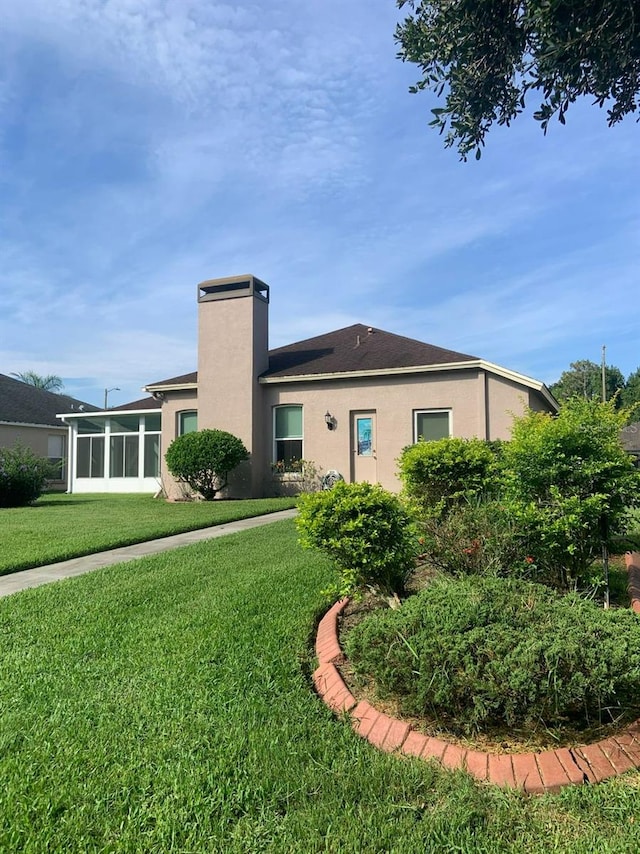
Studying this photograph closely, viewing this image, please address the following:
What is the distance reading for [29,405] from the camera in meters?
28.6

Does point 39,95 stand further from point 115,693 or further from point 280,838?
point 280,838

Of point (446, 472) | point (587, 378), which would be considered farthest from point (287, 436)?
point (587, 378)

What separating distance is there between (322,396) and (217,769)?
13658 mm

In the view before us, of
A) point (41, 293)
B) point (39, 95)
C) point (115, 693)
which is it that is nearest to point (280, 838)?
point (115, 693)

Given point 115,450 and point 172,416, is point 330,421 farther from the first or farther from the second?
point 115,450

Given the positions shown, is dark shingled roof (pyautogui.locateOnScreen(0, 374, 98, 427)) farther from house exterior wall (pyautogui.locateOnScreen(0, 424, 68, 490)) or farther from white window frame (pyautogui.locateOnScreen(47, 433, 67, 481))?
white window frame (pyautogui.locateOnScreen(47, 433, 67, 481))

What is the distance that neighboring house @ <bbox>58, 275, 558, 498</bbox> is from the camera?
14.3m

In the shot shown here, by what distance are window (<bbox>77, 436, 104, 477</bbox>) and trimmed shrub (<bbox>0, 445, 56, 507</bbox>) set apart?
5801 mm

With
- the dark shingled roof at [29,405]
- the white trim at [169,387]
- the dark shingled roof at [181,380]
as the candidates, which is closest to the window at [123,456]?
the white trim at [169,387]

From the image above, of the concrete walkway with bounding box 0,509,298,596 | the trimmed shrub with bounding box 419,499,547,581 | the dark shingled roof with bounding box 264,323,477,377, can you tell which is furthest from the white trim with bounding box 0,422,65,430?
the trimmed shrub with bounding box 419,499,547,581

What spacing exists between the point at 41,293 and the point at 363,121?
17.1 m

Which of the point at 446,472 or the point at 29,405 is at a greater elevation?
the point at 29,405

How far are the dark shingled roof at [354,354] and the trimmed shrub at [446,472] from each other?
7.86m

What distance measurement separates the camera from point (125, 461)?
21.0 meters
